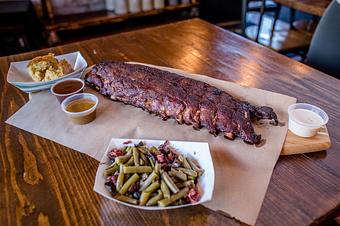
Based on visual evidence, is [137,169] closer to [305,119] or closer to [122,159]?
[122,159]

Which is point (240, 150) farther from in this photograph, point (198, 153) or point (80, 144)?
point (80, 144)

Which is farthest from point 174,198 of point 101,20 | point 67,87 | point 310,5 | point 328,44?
point 101,20

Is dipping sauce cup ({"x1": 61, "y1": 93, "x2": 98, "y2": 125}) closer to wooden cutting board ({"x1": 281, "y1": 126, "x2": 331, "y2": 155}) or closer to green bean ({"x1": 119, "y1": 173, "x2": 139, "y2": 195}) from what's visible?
green bean ({"x1": 119, "y1": 173, "x2": 139, "y2": 195})

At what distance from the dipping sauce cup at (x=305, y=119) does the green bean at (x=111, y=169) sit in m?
0.64

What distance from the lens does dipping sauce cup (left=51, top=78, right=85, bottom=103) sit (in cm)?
114

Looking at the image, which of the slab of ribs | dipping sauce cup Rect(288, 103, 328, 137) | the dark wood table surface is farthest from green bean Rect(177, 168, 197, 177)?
the dark wood table surface

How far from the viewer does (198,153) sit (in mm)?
844

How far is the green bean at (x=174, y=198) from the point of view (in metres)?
0.71

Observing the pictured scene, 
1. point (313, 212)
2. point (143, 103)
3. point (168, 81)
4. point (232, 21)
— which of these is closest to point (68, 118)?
point (143, 103)

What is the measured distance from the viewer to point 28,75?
51.6 inches

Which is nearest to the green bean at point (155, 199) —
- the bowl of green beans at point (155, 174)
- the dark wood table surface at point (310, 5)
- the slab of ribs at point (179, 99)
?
the bowl of green beans at point (155, 174)

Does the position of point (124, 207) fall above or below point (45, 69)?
below

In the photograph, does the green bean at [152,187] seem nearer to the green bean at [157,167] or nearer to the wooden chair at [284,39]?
the green bean at [157,167]

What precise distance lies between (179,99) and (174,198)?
1.49 feet
